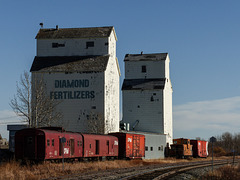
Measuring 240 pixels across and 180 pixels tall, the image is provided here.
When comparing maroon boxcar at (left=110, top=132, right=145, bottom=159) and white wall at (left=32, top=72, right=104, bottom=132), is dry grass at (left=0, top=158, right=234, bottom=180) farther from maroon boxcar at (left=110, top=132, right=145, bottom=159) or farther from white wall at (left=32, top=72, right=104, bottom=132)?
white wall at (left=32, top=72, right=104, bottom=132)

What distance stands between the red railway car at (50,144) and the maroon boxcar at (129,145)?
7.33 m

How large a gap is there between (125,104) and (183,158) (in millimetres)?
18501

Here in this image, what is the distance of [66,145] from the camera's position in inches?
1180

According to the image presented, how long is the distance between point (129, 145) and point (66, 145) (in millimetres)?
13175

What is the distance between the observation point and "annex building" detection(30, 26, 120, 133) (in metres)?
54.7

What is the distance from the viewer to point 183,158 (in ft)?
182

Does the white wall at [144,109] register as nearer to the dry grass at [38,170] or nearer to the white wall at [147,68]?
the white wall at [147,68]

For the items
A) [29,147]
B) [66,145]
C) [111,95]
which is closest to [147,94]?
[111,95]

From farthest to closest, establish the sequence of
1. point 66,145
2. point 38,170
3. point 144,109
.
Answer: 1. point 144,109
2. point 66,145
3. point 38,170

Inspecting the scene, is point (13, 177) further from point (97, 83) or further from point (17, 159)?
point (97, 83)

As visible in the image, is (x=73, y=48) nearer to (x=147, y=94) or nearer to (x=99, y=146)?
(x=147, y=94)

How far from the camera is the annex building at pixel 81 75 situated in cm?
5466

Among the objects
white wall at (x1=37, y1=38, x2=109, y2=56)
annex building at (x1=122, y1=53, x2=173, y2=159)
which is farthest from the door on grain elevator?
annex building at (x1=122, y1=53, x2=173, y2=159)

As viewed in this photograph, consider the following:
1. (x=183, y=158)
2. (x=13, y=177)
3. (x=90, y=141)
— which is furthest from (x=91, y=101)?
(x=13, y=177)
